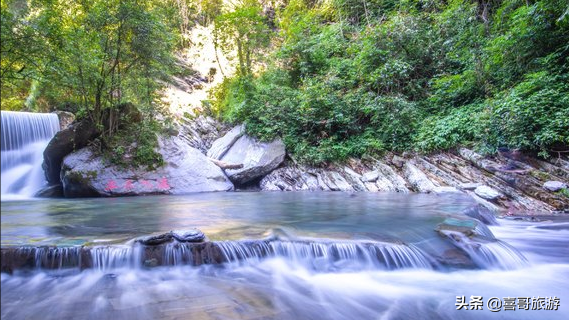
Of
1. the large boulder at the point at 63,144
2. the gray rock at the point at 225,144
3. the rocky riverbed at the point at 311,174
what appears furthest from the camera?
the gray rock at the point at 225,144

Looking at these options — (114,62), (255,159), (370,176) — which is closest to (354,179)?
(370,176)

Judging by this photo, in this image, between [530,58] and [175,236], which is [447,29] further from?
[175,236]

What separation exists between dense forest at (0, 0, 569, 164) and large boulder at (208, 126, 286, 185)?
497 millimetres

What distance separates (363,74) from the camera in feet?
42.6

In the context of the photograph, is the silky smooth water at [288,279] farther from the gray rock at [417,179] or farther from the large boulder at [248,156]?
the large boulder at [248,156]

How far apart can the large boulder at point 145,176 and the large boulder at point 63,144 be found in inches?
13.5

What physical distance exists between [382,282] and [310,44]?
45.5ft

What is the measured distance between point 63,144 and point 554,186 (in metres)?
13.6

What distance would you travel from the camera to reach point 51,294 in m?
2.98

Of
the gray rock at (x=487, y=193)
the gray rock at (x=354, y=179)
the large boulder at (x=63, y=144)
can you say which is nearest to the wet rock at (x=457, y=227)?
the gray rock at (x=487, y=193)

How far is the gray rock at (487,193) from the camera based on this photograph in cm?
774

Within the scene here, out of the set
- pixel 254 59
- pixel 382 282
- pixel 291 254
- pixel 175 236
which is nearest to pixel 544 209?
pixel 382 282

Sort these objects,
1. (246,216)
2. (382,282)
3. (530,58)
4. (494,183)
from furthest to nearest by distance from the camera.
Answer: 1. (530,58)
2. (494,183)
3. (246,216)
4. (382,282)

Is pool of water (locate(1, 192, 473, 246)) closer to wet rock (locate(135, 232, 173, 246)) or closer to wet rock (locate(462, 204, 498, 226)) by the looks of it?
wet rock (locate(462, 204, 498, 226))
